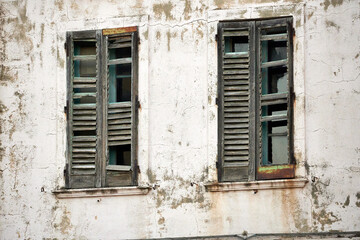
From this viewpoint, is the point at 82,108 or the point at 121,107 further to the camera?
the point at 82,108

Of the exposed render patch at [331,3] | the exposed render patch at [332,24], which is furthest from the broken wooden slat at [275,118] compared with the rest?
the exposed render patch at [331,3]

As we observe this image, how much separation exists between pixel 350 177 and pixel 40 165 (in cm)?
420

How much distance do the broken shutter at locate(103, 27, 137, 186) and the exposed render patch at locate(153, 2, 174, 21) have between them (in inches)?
14.7

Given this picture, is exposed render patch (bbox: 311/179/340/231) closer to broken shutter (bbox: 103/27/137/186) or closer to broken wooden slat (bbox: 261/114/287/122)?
broken wooden slat (bbox: 261/114/287/122)

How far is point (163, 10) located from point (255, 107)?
6.00ft

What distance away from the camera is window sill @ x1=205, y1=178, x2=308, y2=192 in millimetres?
14938

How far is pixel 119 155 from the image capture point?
626 inches

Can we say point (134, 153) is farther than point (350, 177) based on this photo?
Yes

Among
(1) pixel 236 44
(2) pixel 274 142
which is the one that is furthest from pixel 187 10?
(2) pixel 274 142

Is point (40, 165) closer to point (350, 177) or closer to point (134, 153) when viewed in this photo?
point (134, 153)

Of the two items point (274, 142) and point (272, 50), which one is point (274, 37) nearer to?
point (272, 50)

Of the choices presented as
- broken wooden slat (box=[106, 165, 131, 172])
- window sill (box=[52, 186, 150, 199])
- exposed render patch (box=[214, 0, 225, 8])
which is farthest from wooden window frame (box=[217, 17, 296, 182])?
broken wooden slat (box=[106, 165, 131, 172])

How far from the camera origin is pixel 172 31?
51.8 feet

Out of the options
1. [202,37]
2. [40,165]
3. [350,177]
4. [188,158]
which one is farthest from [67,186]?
[350,177]
